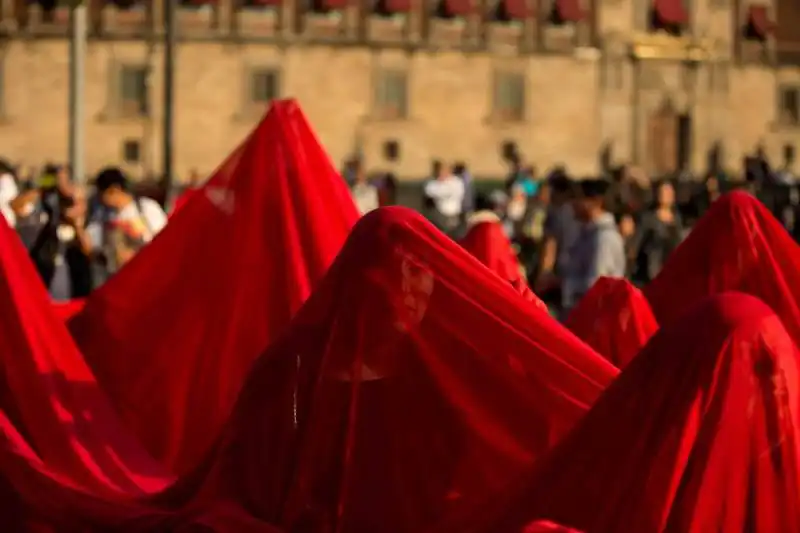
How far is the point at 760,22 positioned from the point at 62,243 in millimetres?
41210

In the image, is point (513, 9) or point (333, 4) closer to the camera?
point (333, 4)

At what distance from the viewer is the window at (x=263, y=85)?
46.7 metres

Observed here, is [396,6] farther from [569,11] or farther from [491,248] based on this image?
[491,248]

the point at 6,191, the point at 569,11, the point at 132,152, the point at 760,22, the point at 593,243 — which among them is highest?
the point at 569,11

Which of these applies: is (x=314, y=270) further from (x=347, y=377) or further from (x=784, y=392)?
(x=784, y=392)

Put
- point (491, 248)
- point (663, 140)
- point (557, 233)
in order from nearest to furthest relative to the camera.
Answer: point (491, 248)
point (557, 233)
point (663, 140)

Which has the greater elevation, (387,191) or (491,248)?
(491,248)

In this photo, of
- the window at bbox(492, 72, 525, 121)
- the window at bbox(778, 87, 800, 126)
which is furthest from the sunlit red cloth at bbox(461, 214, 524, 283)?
the window at bbox(778, 87, 800, 126)

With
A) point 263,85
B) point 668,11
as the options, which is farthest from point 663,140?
point 263,85

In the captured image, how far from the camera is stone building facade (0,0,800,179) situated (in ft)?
151

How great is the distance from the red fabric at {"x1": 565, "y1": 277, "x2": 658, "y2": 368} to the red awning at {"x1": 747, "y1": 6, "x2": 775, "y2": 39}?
149 feet

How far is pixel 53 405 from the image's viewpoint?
5.67 meters

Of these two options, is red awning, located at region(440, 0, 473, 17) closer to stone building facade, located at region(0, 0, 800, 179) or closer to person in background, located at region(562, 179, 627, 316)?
stone building facade, located at region(0, 0, 800, 179)

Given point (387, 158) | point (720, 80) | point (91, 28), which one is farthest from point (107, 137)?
point (720, 80)
